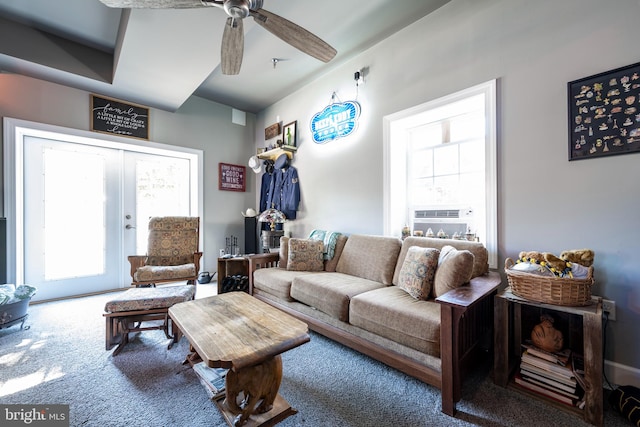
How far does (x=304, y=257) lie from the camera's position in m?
2.77

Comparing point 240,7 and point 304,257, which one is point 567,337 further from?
point 240,7

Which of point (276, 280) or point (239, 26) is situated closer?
point (239, 26)

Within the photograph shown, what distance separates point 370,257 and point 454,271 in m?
0.93

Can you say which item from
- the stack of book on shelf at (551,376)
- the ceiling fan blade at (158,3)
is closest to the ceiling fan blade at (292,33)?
the ceiling fan blade at (158,3)

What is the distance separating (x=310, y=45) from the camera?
191cm

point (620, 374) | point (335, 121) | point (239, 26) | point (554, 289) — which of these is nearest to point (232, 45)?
point (239, 26)

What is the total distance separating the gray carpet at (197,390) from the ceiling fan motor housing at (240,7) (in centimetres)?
234

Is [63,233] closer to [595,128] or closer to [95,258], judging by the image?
[95,258]

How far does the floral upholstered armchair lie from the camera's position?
2.83 m

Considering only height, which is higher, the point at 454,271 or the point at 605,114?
the point at 605,114

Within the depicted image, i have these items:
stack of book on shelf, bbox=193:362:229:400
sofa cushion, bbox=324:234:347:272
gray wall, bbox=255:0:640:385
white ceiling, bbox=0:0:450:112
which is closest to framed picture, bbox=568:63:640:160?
gray wall, bbox=255:0:640:385

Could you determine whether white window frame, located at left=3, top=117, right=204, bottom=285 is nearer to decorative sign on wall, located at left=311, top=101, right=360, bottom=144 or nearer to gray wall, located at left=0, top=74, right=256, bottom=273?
gray wall, located at left=0, top=74, right=256, bottom=273

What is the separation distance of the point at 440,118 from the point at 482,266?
1453 mm

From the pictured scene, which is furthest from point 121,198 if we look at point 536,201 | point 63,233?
point 536,201
